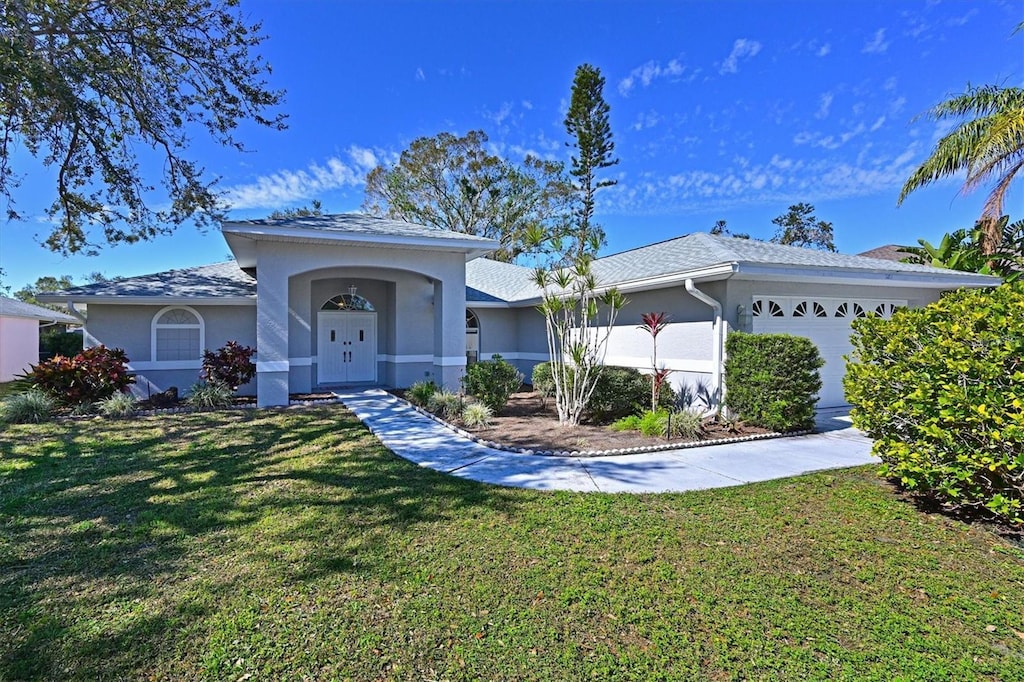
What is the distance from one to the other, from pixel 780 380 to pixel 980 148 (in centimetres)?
851

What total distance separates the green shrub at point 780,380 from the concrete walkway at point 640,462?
427 mm

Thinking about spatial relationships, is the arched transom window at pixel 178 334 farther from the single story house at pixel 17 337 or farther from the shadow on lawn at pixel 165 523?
the single story house at pixel 17 337

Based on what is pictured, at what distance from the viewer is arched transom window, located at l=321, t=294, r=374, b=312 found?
47.8 feet

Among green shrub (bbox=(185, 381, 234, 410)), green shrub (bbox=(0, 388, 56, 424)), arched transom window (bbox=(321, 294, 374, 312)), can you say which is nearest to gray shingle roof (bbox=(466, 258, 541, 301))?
arched transom window (bbox=(321, 294, 374, 312))

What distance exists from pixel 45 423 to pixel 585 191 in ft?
82.2

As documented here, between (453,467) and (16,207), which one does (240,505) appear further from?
(16,207)

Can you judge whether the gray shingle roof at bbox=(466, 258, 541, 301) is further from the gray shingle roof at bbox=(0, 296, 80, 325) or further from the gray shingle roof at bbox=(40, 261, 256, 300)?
the gray shingle roof at bbox=(0, 296, 80, 325)

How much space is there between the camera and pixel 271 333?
35.6 ft

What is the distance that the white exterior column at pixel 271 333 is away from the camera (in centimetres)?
1075

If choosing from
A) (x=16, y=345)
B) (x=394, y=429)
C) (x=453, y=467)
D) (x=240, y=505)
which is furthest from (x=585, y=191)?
(x=16, y=345)

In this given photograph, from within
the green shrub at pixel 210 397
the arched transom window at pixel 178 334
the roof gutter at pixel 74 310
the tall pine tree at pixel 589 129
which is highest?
the tall pine tree at pixel 589 129

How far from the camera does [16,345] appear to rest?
820 inches

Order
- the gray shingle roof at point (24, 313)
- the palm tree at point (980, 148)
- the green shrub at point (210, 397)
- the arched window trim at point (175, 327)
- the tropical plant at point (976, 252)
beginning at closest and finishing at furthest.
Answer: the green shrub at point (210, 397)
the palm tree at point (980, 148)
the arched window trim at point (175, 327)
the tropical plant at point (976, 252)
the gray shingle roof at point (24, 313)

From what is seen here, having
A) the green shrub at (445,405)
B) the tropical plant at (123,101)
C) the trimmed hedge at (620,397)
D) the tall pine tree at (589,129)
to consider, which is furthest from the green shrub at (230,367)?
the tall pine tree at (589,129)
